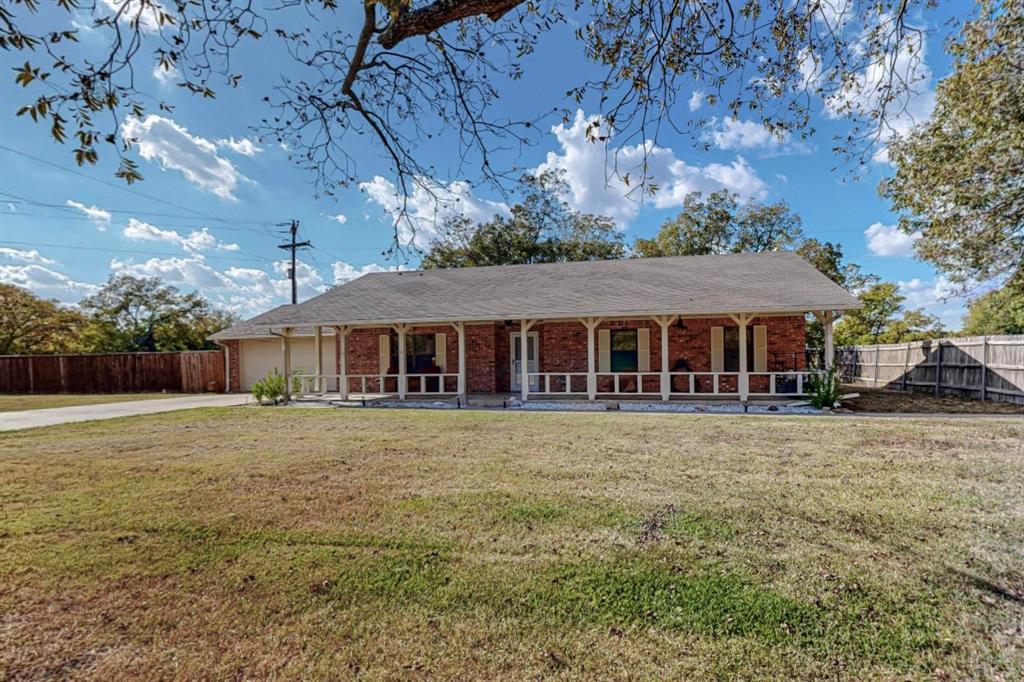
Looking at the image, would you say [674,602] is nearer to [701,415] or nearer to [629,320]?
[701,415]

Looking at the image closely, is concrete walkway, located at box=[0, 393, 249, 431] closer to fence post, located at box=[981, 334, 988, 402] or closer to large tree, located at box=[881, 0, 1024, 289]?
large tree, located at box=[881, 0, 1024, 289]

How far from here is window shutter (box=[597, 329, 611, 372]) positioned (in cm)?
1493

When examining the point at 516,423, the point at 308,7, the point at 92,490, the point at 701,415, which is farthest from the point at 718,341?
the point at 92,490

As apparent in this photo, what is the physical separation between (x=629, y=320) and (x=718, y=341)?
8.82 ft

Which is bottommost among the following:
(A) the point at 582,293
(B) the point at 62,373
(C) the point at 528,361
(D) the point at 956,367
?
(B) the point at 62,373

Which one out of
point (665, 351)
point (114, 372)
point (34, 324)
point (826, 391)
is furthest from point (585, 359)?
point (34, 324)

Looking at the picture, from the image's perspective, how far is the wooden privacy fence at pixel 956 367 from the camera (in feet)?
38.6

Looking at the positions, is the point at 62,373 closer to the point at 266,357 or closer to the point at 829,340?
the point at 266,357

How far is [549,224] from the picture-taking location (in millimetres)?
29453

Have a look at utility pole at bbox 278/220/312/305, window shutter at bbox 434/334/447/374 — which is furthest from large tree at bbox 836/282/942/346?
utility pole at bbox 278/220/312/305

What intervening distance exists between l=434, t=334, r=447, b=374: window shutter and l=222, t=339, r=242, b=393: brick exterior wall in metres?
11.0

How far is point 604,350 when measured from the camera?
589 inches

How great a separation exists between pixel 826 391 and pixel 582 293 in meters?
6.78

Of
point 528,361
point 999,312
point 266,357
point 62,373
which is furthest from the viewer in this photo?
point 999,312
